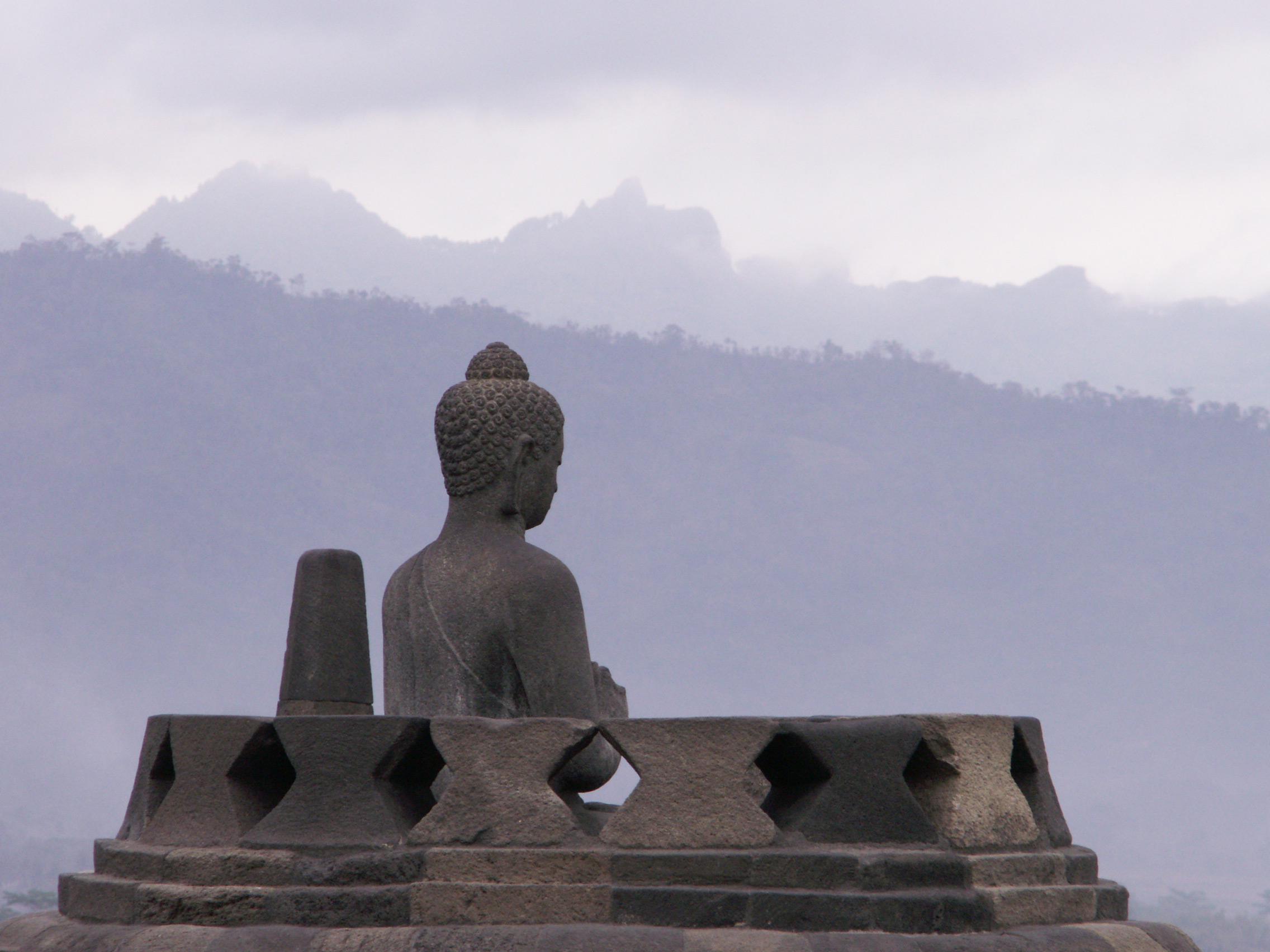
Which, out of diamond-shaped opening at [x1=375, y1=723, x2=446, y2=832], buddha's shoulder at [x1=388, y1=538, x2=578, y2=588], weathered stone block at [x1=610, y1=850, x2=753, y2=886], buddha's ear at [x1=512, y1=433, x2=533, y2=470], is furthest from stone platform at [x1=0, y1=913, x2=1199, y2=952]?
buddha's ear at [x1=512, y1=433, x2=533, y2=470]

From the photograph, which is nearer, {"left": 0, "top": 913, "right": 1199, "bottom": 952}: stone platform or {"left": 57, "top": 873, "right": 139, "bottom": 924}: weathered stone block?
{"left": 0, "top": 913, "right": 1199, "bottom": 952}: stone platform

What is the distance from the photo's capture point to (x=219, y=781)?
16.9ft

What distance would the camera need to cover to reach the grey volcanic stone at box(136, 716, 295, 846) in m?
5.08

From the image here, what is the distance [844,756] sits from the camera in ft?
15.9

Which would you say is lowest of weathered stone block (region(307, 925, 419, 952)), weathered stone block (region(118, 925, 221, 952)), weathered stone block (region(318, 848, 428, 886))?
weathered stone block (region(118, 925, 221, 952))

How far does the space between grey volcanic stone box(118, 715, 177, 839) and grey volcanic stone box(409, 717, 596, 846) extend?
119 cm

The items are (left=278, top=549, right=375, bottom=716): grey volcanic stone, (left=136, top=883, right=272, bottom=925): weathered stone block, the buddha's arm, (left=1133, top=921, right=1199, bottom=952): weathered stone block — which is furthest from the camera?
(left=278, top=549, right=375, bottom=716): grey volcanic stone

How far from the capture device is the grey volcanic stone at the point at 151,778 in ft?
18.0

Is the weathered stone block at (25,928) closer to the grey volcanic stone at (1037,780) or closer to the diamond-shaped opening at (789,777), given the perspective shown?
the diamond-shaped opening at (789,777)

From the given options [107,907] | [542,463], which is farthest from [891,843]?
[107,907]

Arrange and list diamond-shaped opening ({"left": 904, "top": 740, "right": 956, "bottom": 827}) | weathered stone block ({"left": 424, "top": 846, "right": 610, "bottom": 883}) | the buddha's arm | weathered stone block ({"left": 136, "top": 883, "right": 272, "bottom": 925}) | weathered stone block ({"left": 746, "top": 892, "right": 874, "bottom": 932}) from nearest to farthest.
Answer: weathered stone block ({"left": 746, "top": 892, "right": 874, "bottom": 932}) < weathered stone block ({"left": 424, "top": 846, "right": 610, "bottom": 883}) < weathered stone block ({"left": 136, "top": 883, "right": 272, "bottom": 925}) < diamond-shaped opening ({"left": 904, "top": 740, "right": 956, "bottom": 827}) < the buddha's arm

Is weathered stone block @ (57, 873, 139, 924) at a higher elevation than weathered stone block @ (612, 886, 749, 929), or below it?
below

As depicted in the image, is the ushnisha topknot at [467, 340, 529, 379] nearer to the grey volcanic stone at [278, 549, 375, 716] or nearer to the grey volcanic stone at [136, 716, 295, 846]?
the grey volcanic stone at [278, 549, 375, 716]

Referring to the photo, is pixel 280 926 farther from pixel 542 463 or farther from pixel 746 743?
pixel 542 463
